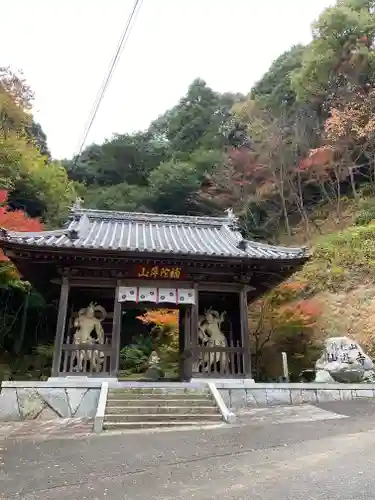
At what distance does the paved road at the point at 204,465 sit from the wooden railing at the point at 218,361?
3.04 meters

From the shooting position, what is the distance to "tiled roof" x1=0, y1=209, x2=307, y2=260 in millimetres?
9859

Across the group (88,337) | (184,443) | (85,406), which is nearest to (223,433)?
(184,443)

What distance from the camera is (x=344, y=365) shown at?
10773 mm

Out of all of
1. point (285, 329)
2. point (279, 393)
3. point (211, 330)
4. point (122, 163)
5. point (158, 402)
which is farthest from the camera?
point (122, 163)

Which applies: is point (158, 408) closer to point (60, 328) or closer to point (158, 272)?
point (60, 328)

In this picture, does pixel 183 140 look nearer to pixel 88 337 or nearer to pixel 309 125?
pixel 309 125

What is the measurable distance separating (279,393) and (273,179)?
1683 cm

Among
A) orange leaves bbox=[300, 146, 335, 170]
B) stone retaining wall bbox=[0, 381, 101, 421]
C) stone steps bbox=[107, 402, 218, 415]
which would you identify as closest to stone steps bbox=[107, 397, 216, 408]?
stone steps bbox=[107, 402, 218, 415]

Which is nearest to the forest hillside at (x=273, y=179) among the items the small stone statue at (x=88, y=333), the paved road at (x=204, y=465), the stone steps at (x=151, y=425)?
the small stone statue at (x=88, y=333)

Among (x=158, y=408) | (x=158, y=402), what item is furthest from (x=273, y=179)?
(x=158, y=408)

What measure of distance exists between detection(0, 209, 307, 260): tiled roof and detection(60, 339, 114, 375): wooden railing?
93.2 inches

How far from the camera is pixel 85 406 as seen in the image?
8656mm

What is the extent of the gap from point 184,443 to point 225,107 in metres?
34.7

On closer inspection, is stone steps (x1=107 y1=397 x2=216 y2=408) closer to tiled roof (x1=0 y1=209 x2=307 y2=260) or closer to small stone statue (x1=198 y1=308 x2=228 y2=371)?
small stone statue (x1=198 y1=308 x2=228 y2=371)
